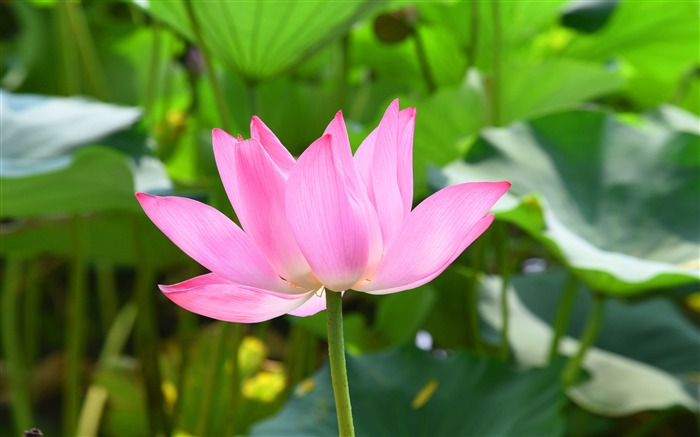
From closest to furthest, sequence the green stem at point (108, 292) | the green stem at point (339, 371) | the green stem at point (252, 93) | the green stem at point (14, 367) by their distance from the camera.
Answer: the green stem at point (339, 371) → the green stem at point (252, 93) → the green stem at point (14, 367) → the green stem at point (108, 292)

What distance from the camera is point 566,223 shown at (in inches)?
26.6

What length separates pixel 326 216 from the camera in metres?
0.24

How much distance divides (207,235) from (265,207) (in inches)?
0.8

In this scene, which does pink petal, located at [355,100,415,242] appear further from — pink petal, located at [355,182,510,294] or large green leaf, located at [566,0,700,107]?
large green leaf, located at [566,0,700,107]

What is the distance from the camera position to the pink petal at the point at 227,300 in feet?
0.77

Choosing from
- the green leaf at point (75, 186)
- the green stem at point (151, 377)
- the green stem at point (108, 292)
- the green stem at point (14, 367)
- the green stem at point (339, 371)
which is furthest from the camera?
the green stem at point (108, 292)

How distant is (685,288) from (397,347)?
388mm

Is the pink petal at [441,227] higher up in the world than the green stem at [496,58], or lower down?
higher up

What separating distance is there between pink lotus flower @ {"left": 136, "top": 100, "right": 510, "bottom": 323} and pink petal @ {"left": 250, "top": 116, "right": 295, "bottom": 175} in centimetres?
2

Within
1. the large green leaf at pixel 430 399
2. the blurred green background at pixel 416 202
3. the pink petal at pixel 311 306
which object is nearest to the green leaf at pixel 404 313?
the blurred green background at pixel 416 202

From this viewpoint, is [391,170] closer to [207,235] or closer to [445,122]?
[207,235]

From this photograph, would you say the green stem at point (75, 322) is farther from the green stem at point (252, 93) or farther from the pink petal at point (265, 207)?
the pink petal at point (265, 207)

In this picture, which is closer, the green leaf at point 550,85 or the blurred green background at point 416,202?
the blurred green background at point 416,202

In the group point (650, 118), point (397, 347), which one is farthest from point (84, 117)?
point (650, 118)
